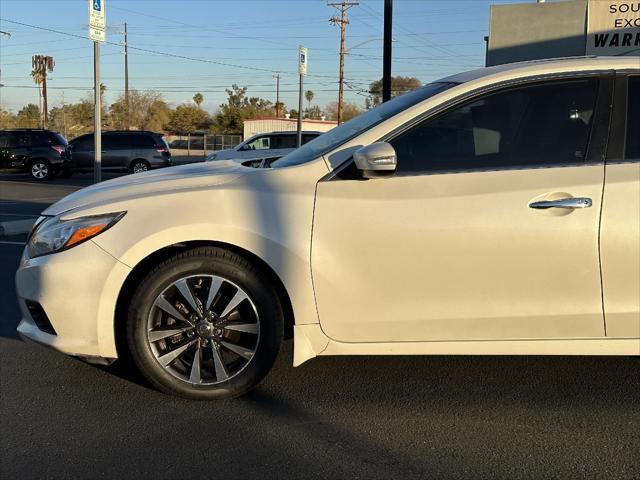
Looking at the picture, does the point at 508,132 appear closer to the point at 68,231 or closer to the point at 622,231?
the point at 622,231

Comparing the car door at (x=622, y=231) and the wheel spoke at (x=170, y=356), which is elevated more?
the car door at (x=622, y=231)

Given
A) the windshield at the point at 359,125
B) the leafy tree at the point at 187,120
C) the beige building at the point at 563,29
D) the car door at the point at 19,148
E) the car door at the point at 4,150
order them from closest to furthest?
the windshield at the point at 359,125
the beige building at the point at 563,29
the car door at the point at 19,148
the car door at the point at 4,150
the leafy tree at the point at 187,120

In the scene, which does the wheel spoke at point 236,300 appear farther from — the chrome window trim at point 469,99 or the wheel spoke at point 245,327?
the chrome window trim at point 469,99

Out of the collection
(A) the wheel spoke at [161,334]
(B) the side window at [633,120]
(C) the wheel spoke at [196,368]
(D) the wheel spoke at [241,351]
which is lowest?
(C) the wheel spoke at [196,368]

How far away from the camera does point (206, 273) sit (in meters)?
3.31

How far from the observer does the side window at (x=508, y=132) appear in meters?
3.29

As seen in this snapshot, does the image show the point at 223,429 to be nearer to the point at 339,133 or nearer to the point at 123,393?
the point at 123,393

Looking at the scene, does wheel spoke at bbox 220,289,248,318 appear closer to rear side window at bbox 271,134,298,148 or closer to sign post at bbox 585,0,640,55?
sign post at bbox 585,0,640,55

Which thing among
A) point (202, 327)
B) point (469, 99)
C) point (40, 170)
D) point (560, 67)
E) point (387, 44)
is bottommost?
point (202, 327)

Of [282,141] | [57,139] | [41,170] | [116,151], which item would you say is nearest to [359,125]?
[282,141]

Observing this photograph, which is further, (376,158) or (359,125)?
(359,125)

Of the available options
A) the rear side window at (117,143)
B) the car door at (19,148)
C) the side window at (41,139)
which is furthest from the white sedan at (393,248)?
the car door at (19,148)

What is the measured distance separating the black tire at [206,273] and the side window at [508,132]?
3.31ft

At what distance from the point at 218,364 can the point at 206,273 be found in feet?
1.70
